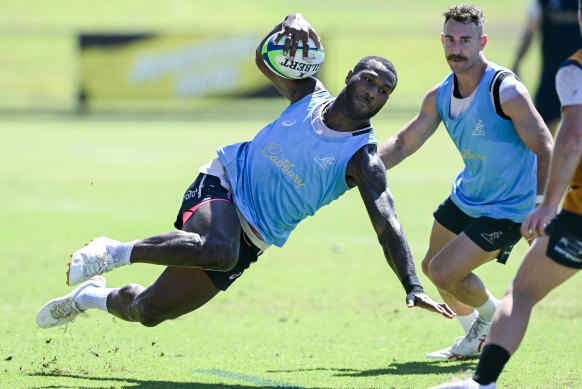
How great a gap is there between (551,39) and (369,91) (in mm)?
6036

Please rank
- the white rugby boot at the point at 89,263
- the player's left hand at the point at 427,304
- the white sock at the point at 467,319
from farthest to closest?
the white sock at the point at 467,319
the white rugby boot at the point at 89,263
the player's left hand at the point at 427,304

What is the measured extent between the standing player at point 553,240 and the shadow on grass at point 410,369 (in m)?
1.36

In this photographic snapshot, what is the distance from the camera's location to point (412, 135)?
7543 millimetres

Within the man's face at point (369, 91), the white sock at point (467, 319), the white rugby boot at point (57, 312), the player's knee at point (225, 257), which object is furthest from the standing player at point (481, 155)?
the white rugby boot at point (57, 312)

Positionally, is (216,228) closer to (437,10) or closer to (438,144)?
(438,144)

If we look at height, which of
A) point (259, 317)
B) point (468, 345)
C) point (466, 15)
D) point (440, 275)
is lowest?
point (259, 317)

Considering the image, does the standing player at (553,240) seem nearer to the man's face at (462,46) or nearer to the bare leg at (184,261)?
the man's face at (462,46)

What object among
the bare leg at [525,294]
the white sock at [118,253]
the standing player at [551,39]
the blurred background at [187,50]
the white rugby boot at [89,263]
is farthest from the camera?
the blurred background at [187,50]

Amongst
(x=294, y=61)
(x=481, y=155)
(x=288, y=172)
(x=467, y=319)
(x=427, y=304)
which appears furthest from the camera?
(x=467, y=319)

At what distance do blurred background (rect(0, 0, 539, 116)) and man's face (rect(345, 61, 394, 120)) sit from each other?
33.2ft

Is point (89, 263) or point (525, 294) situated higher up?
point (525, 294)

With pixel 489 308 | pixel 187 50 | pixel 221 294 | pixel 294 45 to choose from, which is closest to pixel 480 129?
pixel 489 308

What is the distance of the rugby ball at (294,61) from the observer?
7348 millimetres

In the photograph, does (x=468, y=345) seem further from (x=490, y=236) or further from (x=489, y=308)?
(x=490, y=236)
